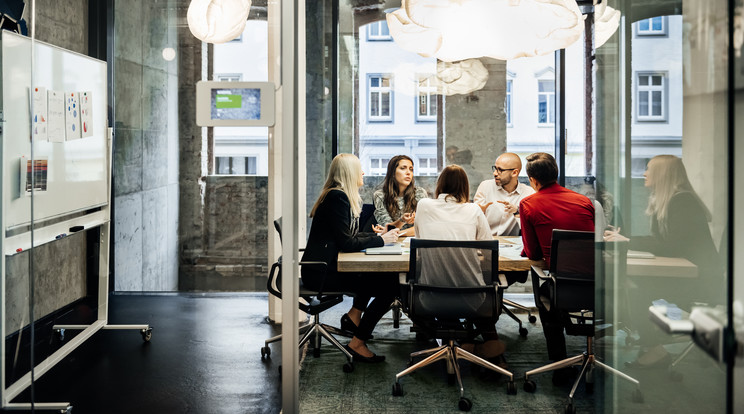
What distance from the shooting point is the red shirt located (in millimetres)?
3883

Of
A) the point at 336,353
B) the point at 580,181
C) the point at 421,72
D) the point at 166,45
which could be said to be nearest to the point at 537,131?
the point at 580,181

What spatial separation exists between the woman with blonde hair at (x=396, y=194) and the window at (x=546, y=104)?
195 cm

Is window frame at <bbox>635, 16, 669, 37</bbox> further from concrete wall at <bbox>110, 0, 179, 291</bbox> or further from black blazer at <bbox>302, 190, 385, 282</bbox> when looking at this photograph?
concrete wall at <bbox>110, 0, 179, 291</bbox>

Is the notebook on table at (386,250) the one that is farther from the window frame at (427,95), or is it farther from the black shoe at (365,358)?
the window frame at (427,95)

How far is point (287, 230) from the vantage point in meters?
2.80

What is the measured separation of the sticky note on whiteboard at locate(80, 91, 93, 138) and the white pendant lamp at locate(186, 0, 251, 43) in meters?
0.71

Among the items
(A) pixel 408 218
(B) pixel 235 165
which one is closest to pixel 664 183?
(B) pixel 235 165

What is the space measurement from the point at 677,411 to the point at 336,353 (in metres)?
3.06

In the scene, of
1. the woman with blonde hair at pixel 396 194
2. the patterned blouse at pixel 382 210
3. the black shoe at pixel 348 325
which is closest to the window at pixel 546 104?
the woman with blonde hair at pixel 396 194

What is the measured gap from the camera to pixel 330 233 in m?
4.14

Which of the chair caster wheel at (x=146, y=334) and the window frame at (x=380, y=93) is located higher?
the window frame at (x=380, y=93)

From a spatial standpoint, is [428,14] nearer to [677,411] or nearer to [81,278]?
[81,278]

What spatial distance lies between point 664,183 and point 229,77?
1.85m

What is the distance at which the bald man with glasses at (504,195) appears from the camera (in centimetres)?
534
